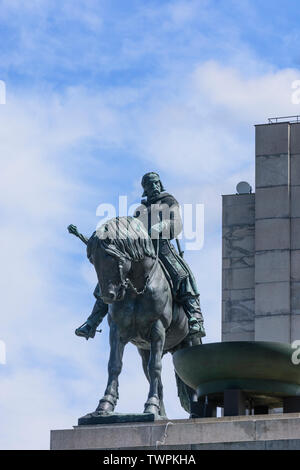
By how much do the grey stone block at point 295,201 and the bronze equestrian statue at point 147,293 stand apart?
27396 mm

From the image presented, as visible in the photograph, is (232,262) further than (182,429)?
Yes

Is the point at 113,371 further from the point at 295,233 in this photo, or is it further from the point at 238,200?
the point at 238,200

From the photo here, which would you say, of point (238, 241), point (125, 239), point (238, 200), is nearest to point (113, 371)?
point (125, 239)

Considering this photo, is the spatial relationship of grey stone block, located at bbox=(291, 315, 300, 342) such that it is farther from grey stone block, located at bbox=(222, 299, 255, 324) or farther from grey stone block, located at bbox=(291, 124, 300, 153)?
grey stone block, located at bbox=(291, 124, 300, 153)

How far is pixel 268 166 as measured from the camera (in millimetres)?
57781

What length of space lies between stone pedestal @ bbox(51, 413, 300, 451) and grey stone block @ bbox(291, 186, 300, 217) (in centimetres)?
3174

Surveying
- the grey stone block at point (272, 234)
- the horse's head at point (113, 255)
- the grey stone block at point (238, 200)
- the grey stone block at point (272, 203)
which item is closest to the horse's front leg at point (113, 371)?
the horse's head at point (113, 255)

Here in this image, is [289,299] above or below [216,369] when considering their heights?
above

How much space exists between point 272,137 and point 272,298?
600cm

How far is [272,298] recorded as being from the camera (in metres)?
56.0

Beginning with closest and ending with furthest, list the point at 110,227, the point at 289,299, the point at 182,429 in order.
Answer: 1. the point at 182,429
2. the point at 110,227
3. the point at 289,299
